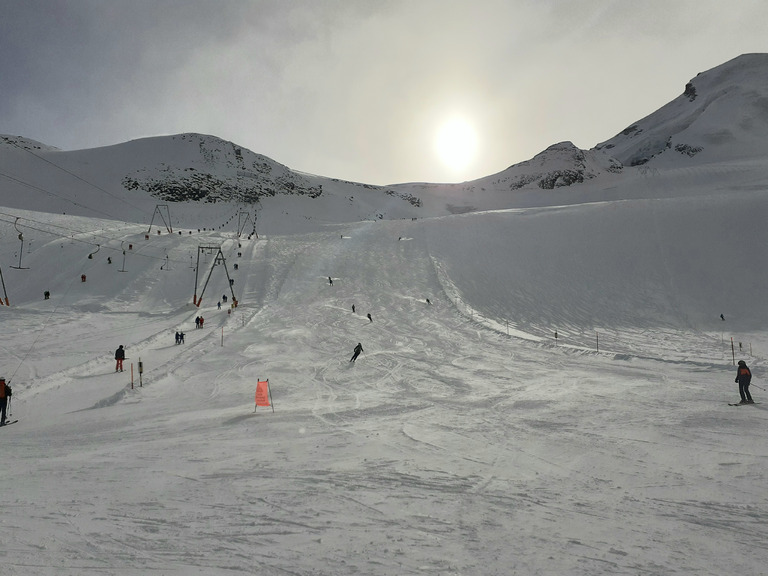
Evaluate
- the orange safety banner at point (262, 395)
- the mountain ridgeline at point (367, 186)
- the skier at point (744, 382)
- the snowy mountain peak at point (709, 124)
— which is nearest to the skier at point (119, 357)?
the orange safety banner at point (262, 395)

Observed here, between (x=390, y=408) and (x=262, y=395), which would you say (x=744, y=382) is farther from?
(x=262, y=395)

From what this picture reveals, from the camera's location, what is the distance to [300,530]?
587cm

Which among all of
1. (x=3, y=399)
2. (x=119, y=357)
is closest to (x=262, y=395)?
(x=3, y=399)

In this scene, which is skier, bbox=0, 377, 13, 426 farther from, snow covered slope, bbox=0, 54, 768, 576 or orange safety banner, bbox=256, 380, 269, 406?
orange safety banner, bbox=256, 380, 269, 406

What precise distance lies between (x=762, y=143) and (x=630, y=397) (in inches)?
5826

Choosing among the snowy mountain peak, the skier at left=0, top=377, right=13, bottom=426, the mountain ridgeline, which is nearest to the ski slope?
the skier at left=0, top=377, right=13, bottom=426

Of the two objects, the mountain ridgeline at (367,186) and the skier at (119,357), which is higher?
the mountain ridgeline at (367,186)

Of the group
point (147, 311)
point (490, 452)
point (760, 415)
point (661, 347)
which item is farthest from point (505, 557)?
point (147, 311)

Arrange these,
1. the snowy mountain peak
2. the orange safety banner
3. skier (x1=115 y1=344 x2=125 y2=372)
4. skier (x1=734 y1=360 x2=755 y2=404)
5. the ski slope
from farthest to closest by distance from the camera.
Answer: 1. the snowy mountain peak
2. skier (x1=115 y1=344 x2=125 y2=372)
3. the orange safety banner
4. skier (x1=734 y1=360 x2=755 y2=404)
5. the ski slope

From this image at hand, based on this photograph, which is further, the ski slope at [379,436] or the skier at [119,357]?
the skier at [119,357]

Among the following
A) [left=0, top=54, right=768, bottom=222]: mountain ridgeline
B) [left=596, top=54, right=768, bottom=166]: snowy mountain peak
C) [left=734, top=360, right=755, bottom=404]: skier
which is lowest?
[left=734, top=360, right=755, bottom=404]: skier

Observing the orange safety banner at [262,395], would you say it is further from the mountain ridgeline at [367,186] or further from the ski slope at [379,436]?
the mountain ridgeline at [367,186]

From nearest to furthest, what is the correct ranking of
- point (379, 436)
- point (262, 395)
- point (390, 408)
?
point (379, 436) < point (262, 395) < point (390, 408)

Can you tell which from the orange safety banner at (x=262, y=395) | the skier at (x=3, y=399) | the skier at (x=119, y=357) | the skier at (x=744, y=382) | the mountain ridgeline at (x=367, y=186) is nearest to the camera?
the skier at (x=3, y=399)
